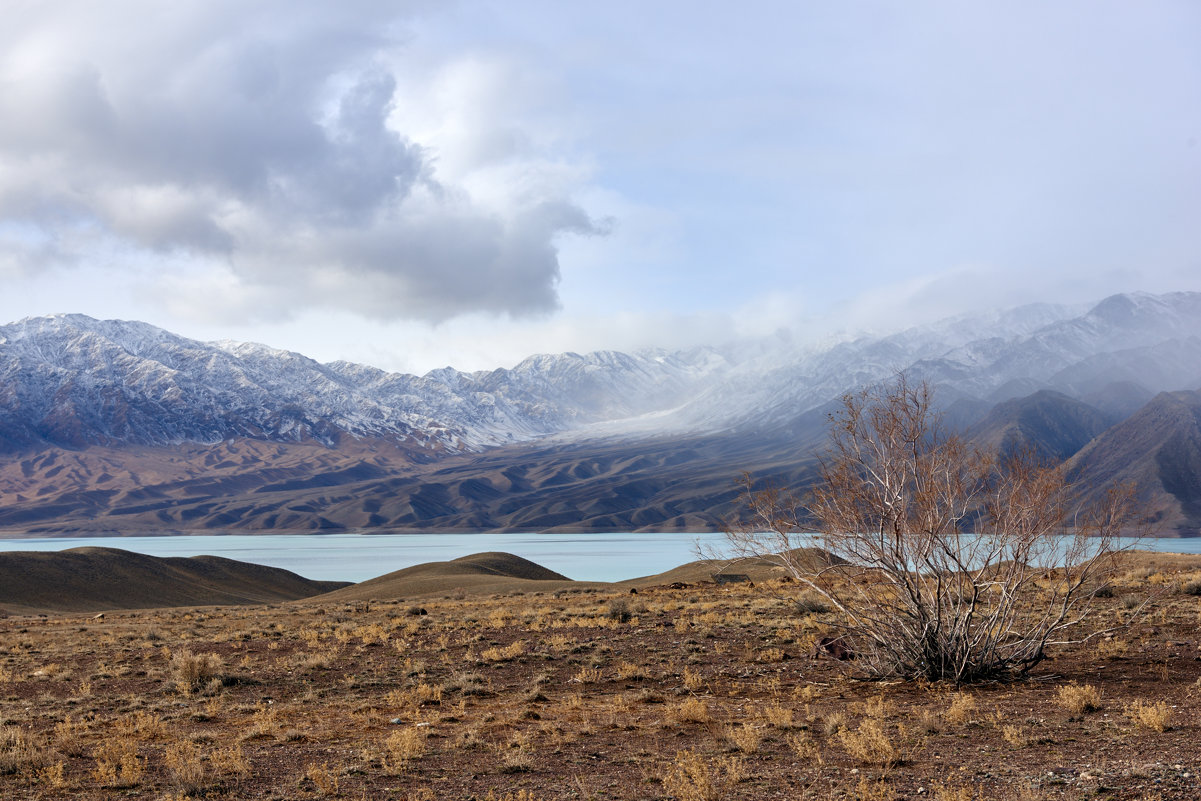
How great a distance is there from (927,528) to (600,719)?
18.5 feet

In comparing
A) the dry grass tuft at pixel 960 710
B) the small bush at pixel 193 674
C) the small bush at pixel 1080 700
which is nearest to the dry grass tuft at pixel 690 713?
the dry grass tuft at pixel 960 710

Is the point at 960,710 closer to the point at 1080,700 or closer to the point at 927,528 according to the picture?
the point at 1080,700

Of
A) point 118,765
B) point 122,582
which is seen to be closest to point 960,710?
point 118,765

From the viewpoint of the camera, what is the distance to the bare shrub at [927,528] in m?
13.3

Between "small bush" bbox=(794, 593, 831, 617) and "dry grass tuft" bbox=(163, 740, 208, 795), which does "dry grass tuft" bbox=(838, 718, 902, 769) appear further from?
"small bush" bbox=(794, 593, 831, 617)

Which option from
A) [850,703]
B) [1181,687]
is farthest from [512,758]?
[1181,687]

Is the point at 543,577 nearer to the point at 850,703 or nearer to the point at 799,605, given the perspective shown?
the point at 799,605

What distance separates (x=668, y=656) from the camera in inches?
715

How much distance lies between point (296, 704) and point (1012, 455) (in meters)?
12.7

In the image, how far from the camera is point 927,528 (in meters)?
13.3

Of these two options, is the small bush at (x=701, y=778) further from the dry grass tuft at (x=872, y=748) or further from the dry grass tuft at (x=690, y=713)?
the dry grass tuft at (x=690, y=713)

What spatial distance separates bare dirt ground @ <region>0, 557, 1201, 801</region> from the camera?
8.97 m

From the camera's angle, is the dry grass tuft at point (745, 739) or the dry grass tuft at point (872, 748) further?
the dry grass tuft at point (745, 739)

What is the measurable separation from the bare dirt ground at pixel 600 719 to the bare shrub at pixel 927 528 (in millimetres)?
645
